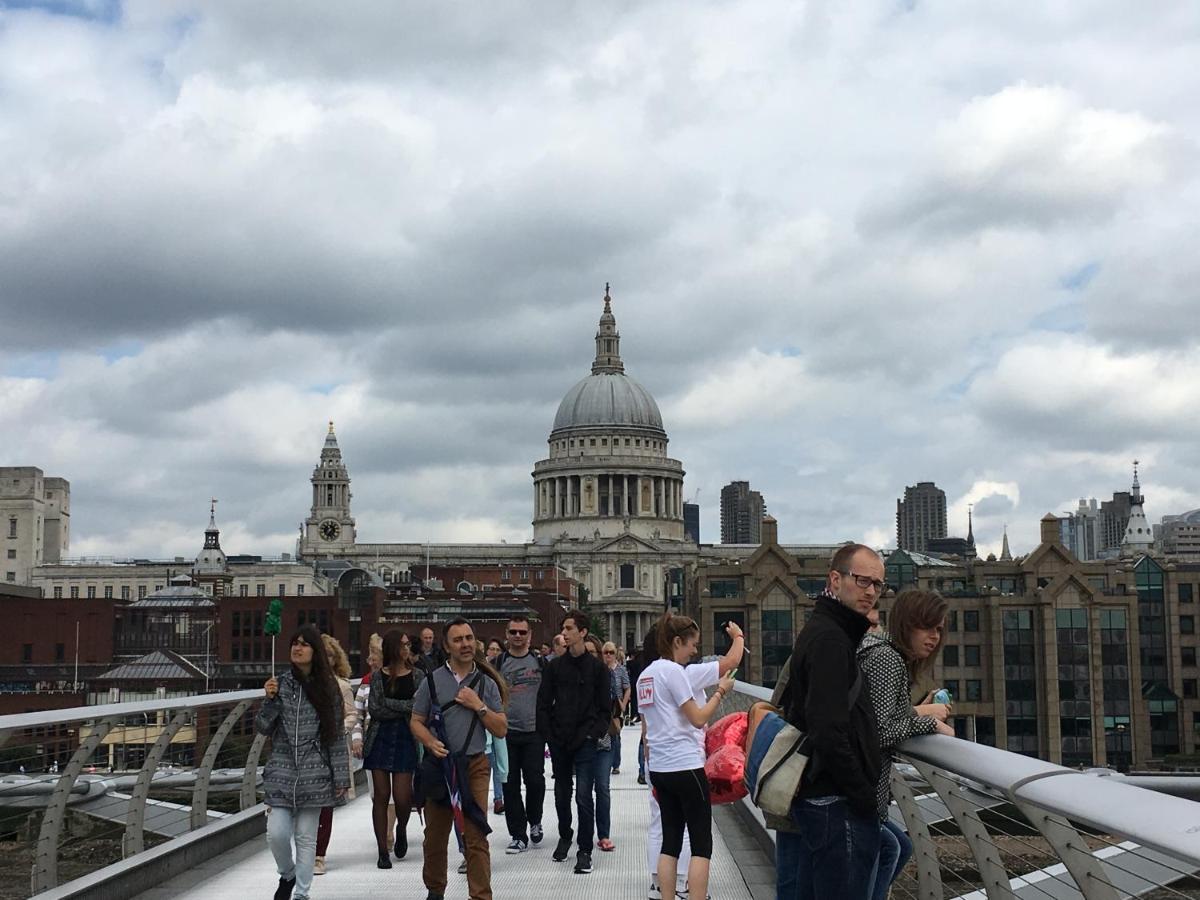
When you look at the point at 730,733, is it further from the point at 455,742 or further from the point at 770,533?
the point at 770,533

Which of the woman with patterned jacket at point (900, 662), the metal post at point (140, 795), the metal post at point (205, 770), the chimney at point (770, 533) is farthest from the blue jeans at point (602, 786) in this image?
the chimney at point (770, 533)

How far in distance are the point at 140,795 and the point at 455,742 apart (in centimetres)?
282

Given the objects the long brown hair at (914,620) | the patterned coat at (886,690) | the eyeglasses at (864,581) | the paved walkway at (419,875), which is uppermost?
the eyeglasses at (864,581)

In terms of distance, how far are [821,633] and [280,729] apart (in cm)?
570

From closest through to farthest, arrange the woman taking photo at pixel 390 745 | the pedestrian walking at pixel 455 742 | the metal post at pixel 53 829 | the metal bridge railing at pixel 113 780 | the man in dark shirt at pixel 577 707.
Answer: the metal post at pixel 53 829 < the metal bridge railing at pixel 113 780 < the pedestrian walking at pixel 455 742 < the woman taking photo at pixel 390 745 < the man in dark shirt at pixel 577 707

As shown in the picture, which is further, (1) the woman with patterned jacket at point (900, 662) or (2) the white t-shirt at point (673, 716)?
(2) the white t-shirt at point (673, 716)

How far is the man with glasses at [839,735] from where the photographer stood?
7074mm

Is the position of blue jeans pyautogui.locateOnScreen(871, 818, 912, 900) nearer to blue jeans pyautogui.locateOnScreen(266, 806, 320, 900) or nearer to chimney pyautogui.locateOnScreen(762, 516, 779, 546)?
blue jeans pyautogui.locateOnScreen(266, 806, 320, 900)

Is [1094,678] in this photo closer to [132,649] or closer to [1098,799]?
[132,649]

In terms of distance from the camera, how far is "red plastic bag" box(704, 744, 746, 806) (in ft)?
34.2

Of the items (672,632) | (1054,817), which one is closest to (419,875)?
(672,632)

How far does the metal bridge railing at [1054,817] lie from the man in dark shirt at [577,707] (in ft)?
17.1

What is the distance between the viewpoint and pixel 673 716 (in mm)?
11203

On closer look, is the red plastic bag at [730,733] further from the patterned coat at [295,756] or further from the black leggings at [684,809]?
the patterned coat at [295,756]
